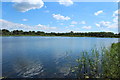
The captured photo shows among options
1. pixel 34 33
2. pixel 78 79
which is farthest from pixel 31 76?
pixel 34 33

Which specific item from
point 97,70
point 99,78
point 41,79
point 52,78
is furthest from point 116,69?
point 41,79

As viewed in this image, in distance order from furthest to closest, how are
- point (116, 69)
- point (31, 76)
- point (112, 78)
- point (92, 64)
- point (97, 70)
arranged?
point (92, 64) < point (97, 70) < point (31, 76) < point (116, 69) < point (112, 78)

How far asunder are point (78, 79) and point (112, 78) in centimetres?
188

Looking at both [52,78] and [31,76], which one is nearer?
[52,78]

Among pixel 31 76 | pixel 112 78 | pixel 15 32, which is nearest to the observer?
pixel 112 78

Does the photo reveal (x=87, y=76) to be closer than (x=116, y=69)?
No

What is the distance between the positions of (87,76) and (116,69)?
1781mm

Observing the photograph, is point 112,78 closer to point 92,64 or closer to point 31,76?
point 92,64

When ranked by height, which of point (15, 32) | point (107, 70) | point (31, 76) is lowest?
point (31, 76)

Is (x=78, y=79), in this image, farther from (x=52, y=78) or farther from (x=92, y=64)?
(x=92, y=64)

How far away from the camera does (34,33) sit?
13188 centimetres

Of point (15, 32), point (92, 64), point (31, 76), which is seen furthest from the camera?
point (15, 32)

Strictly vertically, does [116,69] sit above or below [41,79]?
above

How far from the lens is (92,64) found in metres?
9.27
